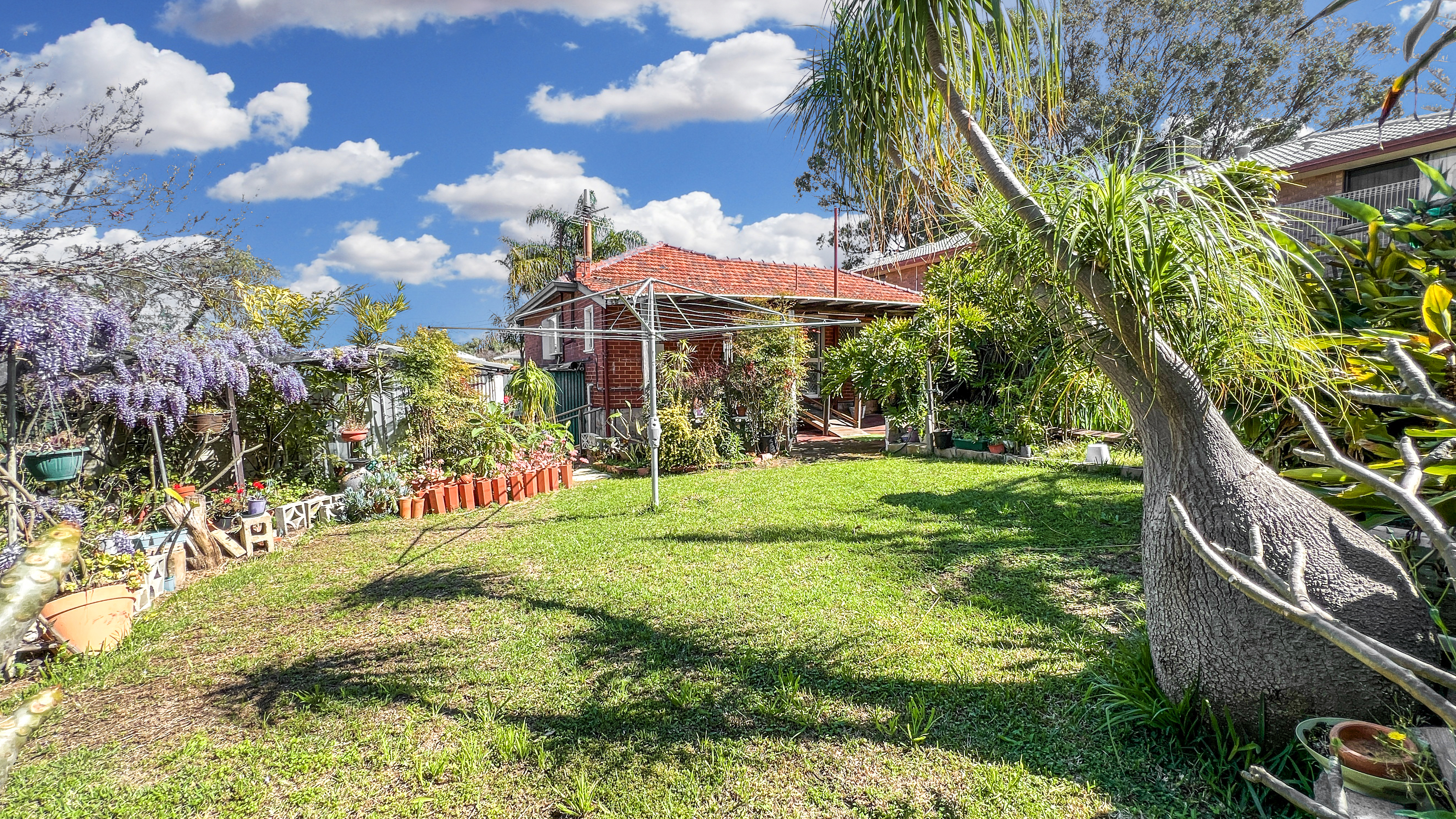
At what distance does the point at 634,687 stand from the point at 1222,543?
2.72m

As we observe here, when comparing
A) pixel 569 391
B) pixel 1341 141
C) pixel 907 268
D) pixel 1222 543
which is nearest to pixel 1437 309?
pixel 1222 543

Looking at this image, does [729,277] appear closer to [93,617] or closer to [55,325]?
[55,325]

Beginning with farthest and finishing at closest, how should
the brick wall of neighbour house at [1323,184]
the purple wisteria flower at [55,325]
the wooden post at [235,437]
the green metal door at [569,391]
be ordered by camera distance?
the brick wall of neighbour house at [1323,184] → the green metal door at [569,391] → the wooden post at [235,437] → the purple wisteria flower at [55,325]

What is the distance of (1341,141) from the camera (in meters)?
15.8

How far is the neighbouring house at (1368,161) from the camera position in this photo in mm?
13047

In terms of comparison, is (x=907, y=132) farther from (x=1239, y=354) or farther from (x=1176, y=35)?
(x=1176, y=35)

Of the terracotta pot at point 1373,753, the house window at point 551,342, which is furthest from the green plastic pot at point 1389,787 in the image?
the house window at point 551,342

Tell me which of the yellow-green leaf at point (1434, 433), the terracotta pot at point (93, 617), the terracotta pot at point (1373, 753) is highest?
the yellow-green leaf at point (1434, 433)

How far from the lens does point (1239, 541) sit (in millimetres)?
2416

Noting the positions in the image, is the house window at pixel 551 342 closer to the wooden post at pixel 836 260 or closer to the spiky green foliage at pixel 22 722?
the wooden post at pixel 836 260

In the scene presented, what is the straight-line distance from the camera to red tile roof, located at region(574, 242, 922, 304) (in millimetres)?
15016

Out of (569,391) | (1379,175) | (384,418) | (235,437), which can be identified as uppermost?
(1379,175)

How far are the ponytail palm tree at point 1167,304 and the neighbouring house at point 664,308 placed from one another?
375 inches

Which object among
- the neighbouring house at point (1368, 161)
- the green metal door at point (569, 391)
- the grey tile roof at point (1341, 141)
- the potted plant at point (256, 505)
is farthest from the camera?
the green metal door at point (569, 391)
